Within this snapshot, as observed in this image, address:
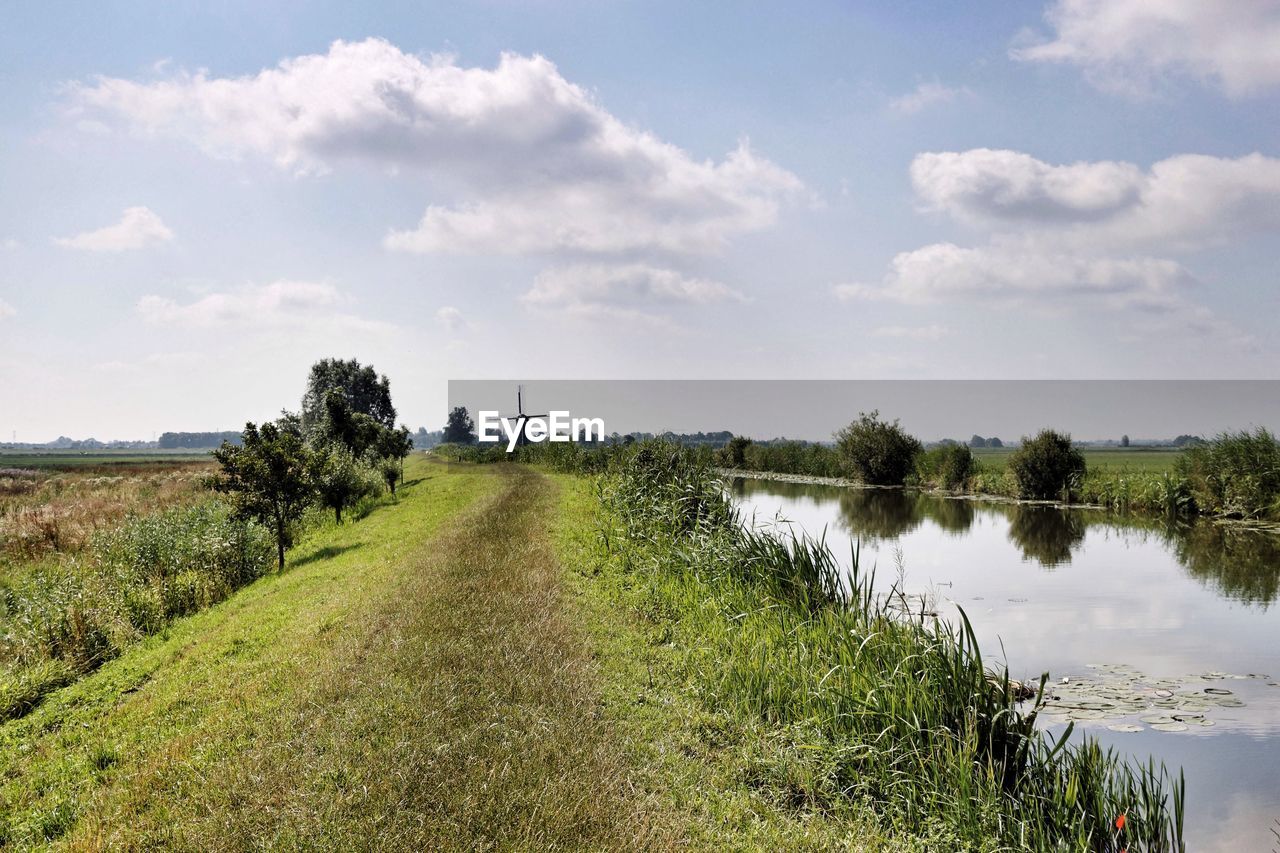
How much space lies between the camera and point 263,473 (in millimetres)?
16797

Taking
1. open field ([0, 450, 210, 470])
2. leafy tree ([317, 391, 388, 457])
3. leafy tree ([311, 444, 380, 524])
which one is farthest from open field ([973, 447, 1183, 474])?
open field ([0, 450, 210, 470])

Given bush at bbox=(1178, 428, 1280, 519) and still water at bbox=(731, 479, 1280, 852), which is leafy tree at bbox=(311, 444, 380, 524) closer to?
still water at bbox=(731, 479, 1280, 852)

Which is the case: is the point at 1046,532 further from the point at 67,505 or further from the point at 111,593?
the point at 67,505

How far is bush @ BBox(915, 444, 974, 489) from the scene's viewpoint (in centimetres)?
4097

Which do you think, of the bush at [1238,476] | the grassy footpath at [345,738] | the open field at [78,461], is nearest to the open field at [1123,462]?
the bush at [1238,476]

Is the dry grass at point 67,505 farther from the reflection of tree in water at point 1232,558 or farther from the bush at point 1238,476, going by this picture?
the bush at point 1238,476

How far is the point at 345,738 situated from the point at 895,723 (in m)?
4.55

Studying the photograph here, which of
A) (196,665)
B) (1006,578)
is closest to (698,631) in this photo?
(196,665)

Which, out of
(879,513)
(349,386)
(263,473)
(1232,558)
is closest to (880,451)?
(879,513)

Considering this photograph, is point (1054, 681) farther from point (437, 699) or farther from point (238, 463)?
point (238, 463)

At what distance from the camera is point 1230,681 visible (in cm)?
993

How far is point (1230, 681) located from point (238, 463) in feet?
59.2

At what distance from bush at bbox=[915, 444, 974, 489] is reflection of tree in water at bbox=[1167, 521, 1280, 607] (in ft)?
51.3

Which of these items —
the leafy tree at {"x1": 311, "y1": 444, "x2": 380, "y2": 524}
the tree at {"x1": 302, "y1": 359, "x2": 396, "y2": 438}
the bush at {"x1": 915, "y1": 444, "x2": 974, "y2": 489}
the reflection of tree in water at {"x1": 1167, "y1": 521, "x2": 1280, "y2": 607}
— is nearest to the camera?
the reflection of tree in water at {"x1": 1167, "y1": 521, "x2": 1280, "y2": 607}
